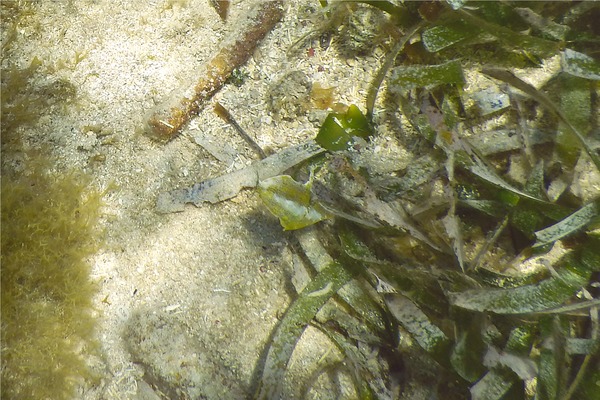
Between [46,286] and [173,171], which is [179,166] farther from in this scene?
[46,286]

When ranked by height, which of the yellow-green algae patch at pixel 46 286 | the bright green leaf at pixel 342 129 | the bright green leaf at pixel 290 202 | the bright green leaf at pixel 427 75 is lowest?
the yellow-green algae patch at pixel 46 286

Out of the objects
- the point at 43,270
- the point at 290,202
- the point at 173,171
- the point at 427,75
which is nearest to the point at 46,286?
the point at 43,270

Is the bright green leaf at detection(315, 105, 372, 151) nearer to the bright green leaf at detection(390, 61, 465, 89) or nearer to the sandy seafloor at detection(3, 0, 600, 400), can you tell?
the sandy seafloor at detection(3, 0, 600, 400)

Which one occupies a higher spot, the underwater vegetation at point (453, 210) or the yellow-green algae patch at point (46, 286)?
the underwater vegetation at point (453, 210)

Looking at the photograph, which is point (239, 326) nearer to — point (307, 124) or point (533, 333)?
point (307, 124)

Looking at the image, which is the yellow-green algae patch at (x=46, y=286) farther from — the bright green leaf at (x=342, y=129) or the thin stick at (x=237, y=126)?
the bright green leaf at (x=342, y=129)

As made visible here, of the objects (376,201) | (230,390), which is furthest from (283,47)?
(230,390)

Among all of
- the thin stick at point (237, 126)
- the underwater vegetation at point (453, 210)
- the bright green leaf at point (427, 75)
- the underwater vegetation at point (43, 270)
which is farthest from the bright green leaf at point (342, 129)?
the underwater vegetation at point (43, 270)
